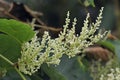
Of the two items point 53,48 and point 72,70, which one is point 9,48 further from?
point 72,70

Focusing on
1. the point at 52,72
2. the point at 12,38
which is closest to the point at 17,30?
the point at 12,38

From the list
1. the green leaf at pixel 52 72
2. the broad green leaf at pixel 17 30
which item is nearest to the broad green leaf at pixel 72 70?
the green leaf at pixel 52 72

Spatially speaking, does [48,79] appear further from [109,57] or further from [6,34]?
[109,57]

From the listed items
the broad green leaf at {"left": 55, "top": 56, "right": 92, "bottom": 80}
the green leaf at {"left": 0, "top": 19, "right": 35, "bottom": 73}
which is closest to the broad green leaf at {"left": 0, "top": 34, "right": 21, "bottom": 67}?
the green leaf at {"left": 0, "top": 19, "right": 35, "bottom": 73}

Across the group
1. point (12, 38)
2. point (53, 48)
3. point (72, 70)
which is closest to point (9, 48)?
point (12, 38)

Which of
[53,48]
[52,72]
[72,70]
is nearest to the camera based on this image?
[53,48]

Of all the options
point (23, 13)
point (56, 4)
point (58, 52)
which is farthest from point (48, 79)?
point (56, 4)

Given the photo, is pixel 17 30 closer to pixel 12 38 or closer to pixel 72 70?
pixel 12 38

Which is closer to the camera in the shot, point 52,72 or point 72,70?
point 52,72

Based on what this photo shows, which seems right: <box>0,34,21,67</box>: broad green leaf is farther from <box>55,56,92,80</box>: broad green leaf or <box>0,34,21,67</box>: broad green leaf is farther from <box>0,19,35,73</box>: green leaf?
<box>55,56,92,80</box>: broad green leaf

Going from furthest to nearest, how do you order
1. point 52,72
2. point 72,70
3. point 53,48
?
point 72,70 → point 52,72 → point 53,48
